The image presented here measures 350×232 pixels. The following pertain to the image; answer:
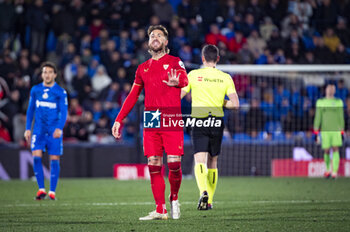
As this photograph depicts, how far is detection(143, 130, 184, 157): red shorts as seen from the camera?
287 inches

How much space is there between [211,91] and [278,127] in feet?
28.8

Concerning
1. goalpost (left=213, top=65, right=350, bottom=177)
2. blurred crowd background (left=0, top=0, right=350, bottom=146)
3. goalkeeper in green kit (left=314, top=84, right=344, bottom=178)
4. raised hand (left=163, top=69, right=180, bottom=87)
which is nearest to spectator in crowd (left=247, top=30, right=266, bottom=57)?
blurred crowd background (left=0, top=0, right=350, bottom=146)

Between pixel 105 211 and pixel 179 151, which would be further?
pixel 105 211

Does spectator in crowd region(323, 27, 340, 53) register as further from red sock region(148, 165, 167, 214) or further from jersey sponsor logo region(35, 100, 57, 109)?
red sock region(148, 165, 167, 214)

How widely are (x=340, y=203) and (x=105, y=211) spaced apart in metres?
3.26

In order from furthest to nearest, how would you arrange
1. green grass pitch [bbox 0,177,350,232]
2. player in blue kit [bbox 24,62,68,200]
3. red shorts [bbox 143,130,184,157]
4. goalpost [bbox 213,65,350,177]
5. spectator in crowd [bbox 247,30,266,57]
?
spectator in crowd [bbox 247,30,266,57], goalpost [bbox 213,65,350,177], player in blue kit [bbox 24,62,68,200], red shorts [bbox 143,130,184,157], green grass pitch [bbox 0,177,350,232]

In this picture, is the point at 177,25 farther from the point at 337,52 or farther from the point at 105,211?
the point at 105,211

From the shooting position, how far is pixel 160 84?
24.2 ft

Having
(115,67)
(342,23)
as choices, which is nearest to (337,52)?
(342,23)

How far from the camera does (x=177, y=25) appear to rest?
20.2 metres

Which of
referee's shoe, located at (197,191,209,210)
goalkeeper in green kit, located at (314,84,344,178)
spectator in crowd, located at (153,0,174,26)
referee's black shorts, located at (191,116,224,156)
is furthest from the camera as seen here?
spectator in crowd, located at (153,0,174,26)

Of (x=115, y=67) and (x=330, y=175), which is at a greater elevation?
(x=115, y=67)

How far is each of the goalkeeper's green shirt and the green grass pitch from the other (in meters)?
2.05

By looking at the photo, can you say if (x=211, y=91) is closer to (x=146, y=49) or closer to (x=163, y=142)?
(x=163, y=142)
